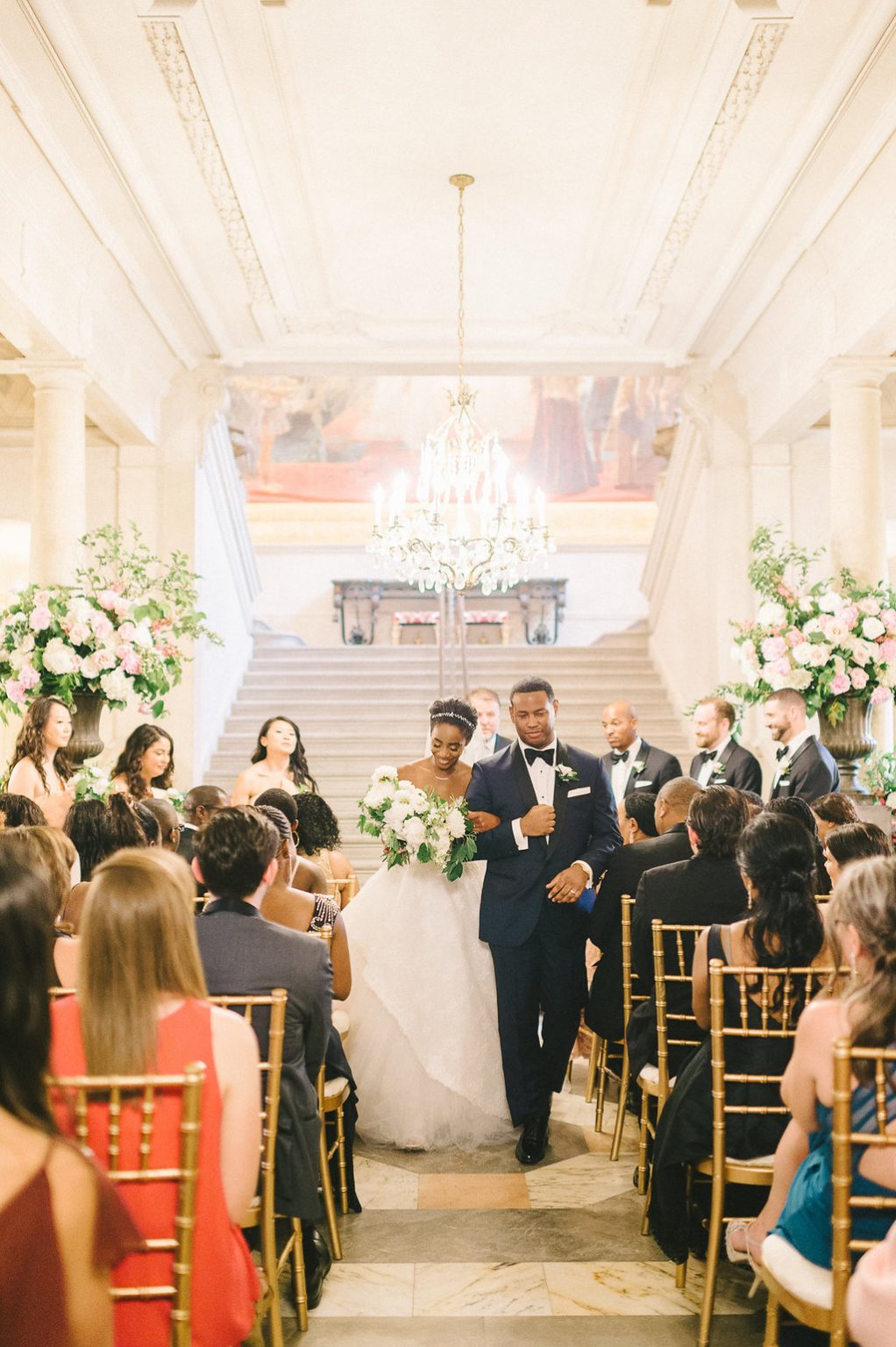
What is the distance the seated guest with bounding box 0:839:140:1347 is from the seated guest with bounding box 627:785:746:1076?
108 inches

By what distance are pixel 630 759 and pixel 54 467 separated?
13.7 ft

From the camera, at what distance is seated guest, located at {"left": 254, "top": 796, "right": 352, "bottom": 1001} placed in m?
4.00

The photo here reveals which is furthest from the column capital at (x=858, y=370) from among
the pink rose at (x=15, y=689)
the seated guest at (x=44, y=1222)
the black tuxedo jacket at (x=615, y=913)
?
the seated guest at (x=44, y=1222)

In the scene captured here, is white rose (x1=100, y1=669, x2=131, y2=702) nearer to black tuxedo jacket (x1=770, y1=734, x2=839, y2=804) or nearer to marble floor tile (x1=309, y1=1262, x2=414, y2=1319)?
black tuxedo jacket (x1=770, y1=734, x2=839, y2=804)

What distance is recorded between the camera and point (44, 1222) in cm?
158

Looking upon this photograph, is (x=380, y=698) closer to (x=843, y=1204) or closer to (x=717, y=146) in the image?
(x=717, y=146)

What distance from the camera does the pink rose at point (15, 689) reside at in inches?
265

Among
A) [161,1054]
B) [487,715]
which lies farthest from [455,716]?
[161,1054]

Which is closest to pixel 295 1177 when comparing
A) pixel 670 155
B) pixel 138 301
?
pixel 670 155

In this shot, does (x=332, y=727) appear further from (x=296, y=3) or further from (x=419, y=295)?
(x=296, y=3)

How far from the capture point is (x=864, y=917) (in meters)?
2.47

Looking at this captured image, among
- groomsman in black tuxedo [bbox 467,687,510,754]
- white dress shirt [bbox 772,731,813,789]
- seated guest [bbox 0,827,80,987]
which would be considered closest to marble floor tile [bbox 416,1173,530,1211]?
seated guest [bbox 0,827,80,987]

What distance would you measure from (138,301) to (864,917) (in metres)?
8.09

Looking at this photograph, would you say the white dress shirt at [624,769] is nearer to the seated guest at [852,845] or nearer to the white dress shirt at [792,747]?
the white dress shirt at [792,747]
